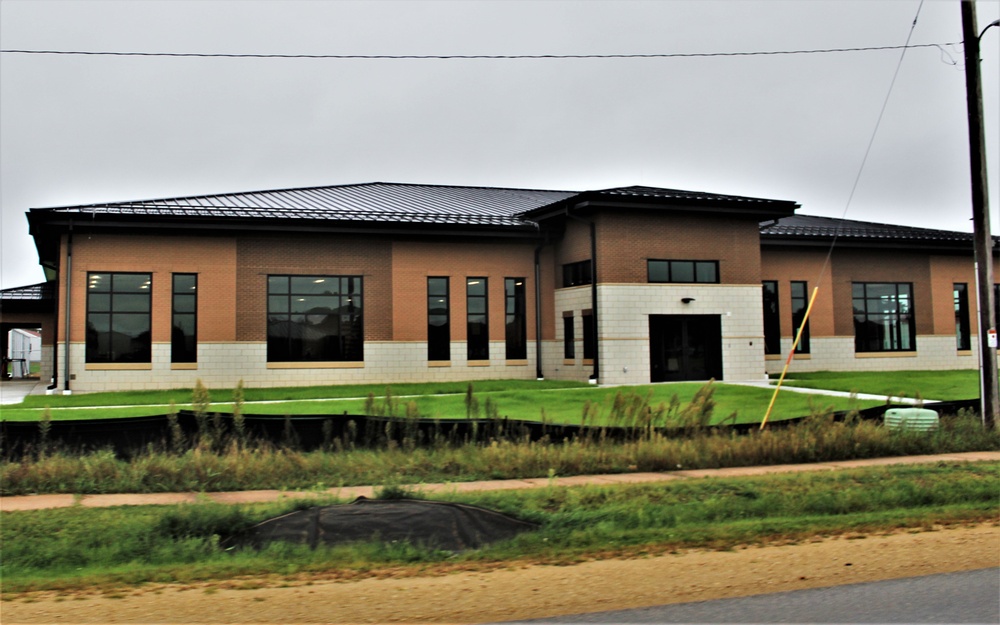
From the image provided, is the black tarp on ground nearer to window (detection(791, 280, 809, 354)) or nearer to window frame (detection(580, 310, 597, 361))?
window frame (detection(580, 310, 597, 361))

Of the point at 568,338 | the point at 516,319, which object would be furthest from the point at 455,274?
the point at 568,338

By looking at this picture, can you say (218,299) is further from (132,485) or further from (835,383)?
(835,383)

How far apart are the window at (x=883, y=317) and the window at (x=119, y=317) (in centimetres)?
2829

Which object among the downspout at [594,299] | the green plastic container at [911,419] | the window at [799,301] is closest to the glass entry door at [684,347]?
the downspout at [594,299]

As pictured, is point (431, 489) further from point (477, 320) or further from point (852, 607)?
point (477, 320)

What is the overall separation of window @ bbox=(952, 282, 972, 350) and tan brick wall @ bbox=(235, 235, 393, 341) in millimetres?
25734

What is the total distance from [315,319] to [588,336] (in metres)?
9.71

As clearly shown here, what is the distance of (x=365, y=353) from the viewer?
1204 inches

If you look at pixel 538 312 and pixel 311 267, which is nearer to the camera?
pixel 311 267

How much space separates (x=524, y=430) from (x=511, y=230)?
18.0 m

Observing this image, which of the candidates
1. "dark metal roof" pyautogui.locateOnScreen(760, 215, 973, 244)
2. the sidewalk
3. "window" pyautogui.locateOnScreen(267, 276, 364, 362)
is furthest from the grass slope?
"dark metal roof" pyautogui.locateOnScreen(760, 215, 973, 244)

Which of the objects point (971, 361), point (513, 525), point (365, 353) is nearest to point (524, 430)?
point (513, 525)

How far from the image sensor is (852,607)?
619 cm

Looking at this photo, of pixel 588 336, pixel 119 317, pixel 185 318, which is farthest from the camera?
pixel 588 336
